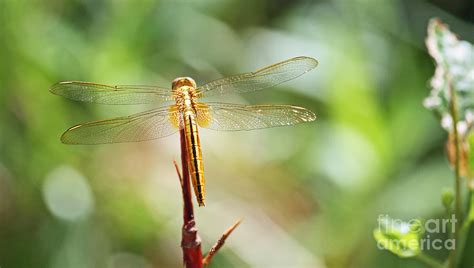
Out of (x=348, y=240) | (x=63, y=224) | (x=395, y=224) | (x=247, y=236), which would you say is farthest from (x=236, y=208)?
(x=395, y=224)

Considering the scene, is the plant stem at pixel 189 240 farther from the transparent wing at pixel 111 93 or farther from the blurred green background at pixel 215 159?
the blurred green background at pixel 215 159

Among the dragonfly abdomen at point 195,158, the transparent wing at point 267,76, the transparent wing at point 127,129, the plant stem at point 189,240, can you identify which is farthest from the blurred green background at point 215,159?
the plant stem at point 189,240

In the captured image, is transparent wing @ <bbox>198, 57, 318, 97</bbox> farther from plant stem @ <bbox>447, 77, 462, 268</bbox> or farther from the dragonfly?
plant stem @ <bbox>447, 77, 462, 268</bbox>

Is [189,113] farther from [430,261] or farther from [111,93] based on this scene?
[430,261]

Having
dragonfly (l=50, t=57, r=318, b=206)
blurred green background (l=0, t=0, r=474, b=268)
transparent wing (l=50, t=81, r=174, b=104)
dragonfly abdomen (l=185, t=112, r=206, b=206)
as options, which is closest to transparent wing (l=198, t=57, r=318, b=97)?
dragonfly (l=50, t=57, r=318, b=206)

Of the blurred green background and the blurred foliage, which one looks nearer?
the blurred foliage
